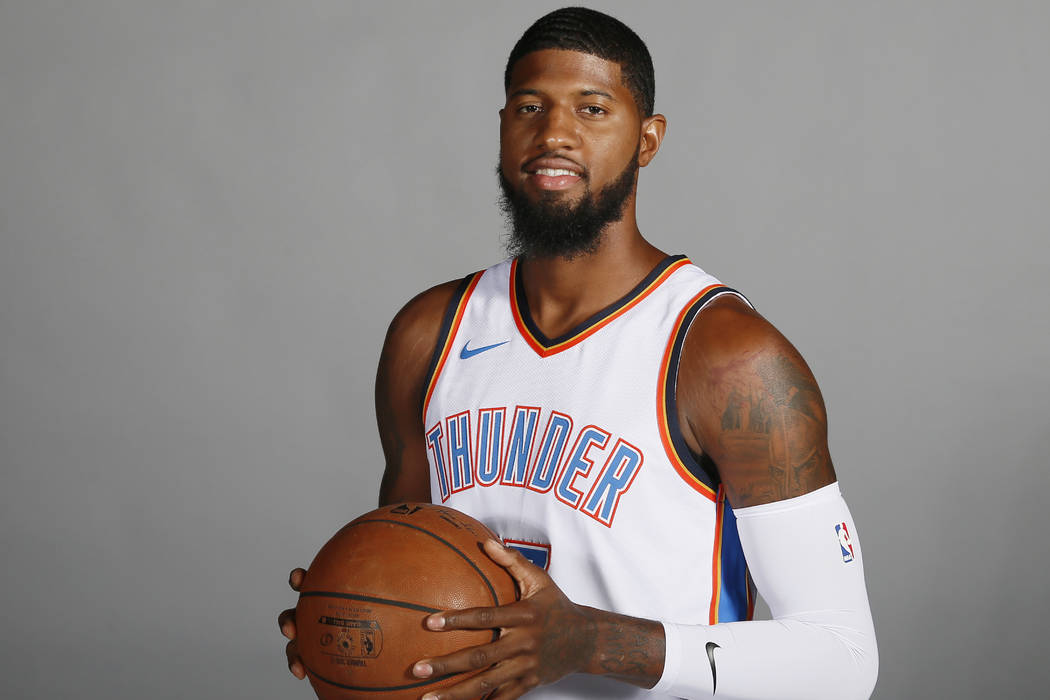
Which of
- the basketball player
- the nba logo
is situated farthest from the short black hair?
the nba logo

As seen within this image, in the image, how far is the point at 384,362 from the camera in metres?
2.77

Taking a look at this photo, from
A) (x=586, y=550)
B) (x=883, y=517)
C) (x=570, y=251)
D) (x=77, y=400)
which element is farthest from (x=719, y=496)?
(x=77, y=400)

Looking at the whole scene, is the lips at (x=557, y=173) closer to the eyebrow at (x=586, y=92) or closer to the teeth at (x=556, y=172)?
the teeth at (x=556, y=172)

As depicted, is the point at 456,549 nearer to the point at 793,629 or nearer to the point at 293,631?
the point at 293,631

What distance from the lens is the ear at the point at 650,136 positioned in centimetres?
259

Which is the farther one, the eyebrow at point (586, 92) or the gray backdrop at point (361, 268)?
the gray backdrop at point (361, 268)

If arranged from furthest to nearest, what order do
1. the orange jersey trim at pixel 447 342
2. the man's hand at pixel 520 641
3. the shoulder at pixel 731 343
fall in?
1. the orange jersey trim at pixel 447 342
2. the shoulder at pixel 731 343
3. the man's hand at pixel 520 641

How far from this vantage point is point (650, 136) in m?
2.61

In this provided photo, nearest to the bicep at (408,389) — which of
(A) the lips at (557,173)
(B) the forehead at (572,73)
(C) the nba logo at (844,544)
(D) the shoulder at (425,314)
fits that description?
(D) the shoulder at (425,314)

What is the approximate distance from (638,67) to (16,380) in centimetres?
358

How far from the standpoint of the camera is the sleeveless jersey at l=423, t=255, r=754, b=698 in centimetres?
228

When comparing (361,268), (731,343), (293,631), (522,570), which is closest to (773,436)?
(731,343)

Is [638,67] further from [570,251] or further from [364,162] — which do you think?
[364,162]

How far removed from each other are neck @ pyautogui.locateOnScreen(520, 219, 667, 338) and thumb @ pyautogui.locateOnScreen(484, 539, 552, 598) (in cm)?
67
